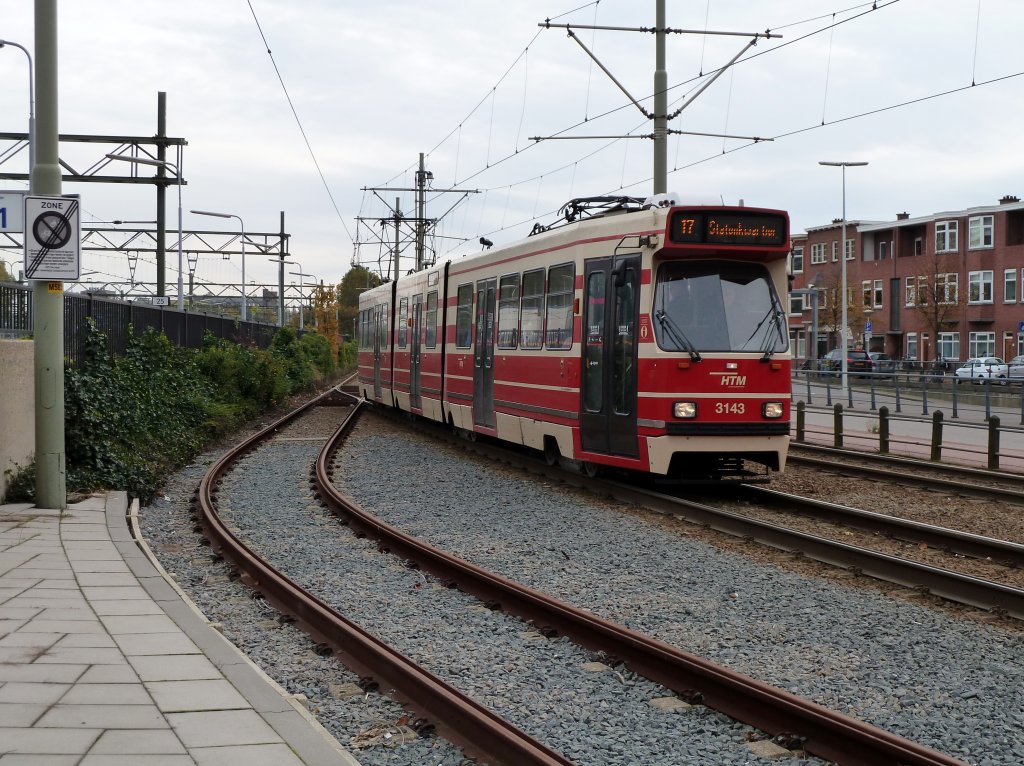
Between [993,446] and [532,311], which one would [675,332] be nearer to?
[532,311]

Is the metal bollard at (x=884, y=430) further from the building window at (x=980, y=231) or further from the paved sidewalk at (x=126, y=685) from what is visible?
the building window at (x=980, y=231)

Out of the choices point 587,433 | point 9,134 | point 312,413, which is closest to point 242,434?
point 312,413

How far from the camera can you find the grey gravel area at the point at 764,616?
5.50 metres

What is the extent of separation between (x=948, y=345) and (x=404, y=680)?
66.7m

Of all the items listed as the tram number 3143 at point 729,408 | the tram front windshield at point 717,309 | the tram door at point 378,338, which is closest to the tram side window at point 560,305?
the tram front windshield at point 717,309

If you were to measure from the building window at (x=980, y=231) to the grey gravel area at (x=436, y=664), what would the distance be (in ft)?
197

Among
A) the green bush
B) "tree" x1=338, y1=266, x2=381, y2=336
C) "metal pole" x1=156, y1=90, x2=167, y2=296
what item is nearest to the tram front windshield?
the green bush

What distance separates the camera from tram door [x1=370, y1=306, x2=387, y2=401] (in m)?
28.0

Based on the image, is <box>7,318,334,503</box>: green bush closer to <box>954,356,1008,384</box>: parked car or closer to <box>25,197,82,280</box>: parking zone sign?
<box>25,197,82,280</box>: parking zone sign

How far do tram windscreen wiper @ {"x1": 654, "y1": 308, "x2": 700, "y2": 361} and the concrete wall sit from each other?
6.47m

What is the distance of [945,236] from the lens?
66.9 metres

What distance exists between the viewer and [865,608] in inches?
302

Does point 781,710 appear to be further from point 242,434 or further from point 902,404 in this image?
point 902,404

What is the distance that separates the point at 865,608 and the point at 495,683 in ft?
9.70
